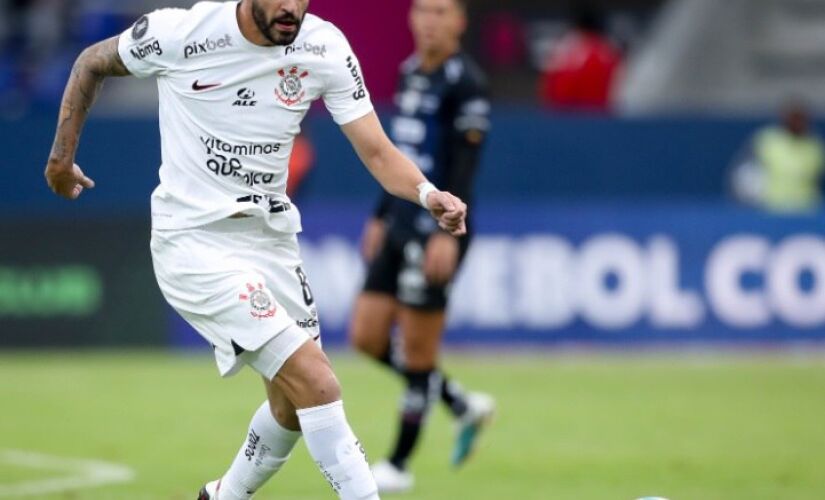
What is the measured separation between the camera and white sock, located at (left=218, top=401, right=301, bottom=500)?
7840 millimetres

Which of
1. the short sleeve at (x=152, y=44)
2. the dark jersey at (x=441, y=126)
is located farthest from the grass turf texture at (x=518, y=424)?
the short sleeve at (x=152, y=44)

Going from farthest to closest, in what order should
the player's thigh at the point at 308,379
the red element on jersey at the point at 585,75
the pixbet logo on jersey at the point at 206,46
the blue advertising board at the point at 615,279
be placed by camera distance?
the red element on jersey at the point at 585,75 → the blue advertising board at the point at 615,279 → the pixbet logo on jersey at the point at 206,46 → the player's thigh at the point at 308,379

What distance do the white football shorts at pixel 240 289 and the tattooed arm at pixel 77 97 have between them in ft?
1.67

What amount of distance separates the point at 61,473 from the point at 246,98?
3898 mm

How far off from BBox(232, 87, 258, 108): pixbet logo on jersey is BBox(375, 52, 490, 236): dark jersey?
2.87m

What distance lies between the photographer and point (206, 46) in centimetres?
754

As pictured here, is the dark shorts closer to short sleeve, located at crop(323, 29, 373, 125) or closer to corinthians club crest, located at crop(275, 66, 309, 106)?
short sleeve, located at crop(323, 29, 373, 125)

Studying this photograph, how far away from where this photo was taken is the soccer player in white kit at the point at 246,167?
7.36m

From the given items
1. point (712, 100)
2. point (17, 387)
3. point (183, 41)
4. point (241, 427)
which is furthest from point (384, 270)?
point (712, 100)

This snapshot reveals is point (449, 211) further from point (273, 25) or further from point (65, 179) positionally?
point (65, 179)

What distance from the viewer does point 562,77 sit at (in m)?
21.3

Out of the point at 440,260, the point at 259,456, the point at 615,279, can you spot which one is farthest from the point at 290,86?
the point at 615,279

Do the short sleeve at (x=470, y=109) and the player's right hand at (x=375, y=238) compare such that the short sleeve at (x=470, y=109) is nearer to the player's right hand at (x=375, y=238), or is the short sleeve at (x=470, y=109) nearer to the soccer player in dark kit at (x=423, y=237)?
the soccer player in dark kit at (x=423, y=237)

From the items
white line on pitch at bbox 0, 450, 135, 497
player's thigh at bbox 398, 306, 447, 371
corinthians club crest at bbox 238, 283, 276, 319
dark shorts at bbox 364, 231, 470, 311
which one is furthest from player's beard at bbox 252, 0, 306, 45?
white line on pitch at bbox 0, 450, 135, 497
